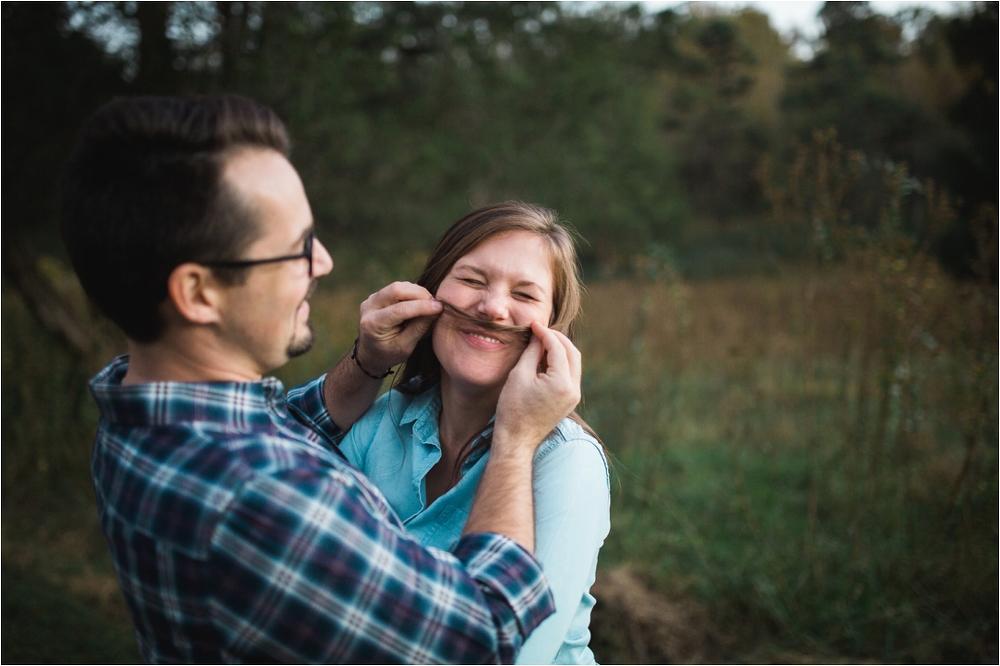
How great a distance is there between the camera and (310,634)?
1118 millimetres

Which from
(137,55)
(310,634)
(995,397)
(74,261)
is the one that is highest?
(137,55)

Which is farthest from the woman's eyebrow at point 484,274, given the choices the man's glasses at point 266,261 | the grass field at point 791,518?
the grass field at point 791,518

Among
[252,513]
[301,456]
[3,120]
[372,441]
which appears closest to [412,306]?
[372,441]

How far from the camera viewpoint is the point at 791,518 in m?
5.07

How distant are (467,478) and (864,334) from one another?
308 centimetres

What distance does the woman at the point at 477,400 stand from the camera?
5.27 feet

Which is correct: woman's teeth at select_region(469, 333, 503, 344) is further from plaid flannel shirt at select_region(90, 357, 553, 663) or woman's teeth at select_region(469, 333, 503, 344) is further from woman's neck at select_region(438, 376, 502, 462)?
plaid flannel shirt at select_region(90, 357, 553, 663)

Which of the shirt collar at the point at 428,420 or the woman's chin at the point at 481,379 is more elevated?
the woman's chin at the point at 481,379

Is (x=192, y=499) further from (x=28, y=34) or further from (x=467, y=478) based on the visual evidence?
(x=28, y=34)

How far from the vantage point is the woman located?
1605 mm

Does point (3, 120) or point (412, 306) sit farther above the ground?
point (3, 120)

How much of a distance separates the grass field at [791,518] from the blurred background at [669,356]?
0.02 m

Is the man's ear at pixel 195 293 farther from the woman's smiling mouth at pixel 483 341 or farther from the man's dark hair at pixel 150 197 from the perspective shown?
the woman's smiling mouth at pixel 483 341

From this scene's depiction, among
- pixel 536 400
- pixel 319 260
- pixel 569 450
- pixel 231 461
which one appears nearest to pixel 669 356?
pixel 569 450
